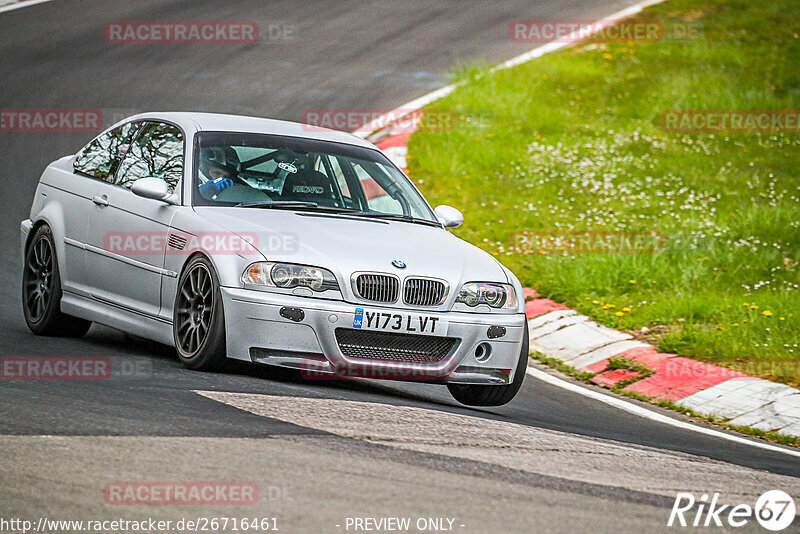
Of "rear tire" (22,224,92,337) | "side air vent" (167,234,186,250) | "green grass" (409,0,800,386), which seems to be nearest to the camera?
"side air vent" (167,234,186,250)

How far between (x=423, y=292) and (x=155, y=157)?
2.32 meters

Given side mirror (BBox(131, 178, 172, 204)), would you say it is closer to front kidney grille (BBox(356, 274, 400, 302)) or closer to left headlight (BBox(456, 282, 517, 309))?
front kidney grille (BBox(356, 274, 400, 302))

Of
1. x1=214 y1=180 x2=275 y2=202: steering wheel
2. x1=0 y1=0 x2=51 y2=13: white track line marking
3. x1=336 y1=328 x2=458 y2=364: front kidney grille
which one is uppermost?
x1=0 y1=0 x2=51 y2=13: white track line marking

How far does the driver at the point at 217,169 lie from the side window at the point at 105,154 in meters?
0.91

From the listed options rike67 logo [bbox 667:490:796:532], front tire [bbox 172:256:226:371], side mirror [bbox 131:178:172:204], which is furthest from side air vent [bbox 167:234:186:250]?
rike67 logo [bbox 667:490:796:532]

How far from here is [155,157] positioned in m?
8.47

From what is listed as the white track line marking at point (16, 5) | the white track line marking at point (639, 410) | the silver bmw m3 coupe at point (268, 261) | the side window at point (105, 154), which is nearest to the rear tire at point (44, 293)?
the silver bmw m3 coupe at point (268, 261)

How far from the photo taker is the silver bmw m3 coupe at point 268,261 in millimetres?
7074

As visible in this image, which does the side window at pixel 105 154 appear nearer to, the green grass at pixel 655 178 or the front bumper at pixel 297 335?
the front bumper at pixel 297 335

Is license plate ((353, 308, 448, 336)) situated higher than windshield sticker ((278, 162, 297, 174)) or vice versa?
windshield sticker ((278, 162, 297, 174))

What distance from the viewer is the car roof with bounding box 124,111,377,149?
8.42 metres

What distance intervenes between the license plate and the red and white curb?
272cm

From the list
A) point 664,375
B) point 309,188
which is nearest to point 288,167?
point 309,188

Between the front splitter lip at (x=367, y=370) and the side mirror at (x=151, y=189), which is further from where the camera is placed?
the side mirror at (x=151, y=189)
